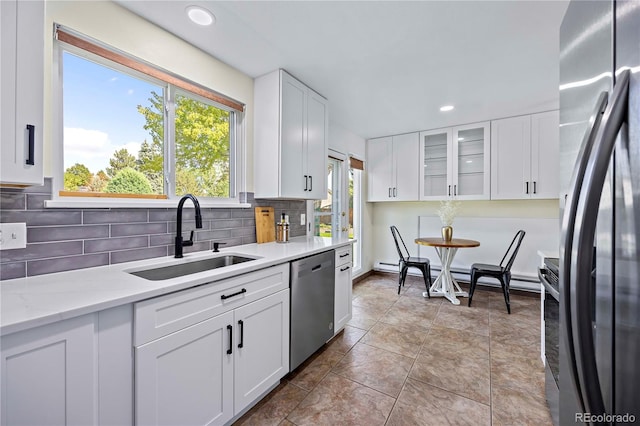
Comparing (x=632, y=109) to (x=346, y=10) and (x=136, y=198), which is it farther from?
(x=136, y=198)

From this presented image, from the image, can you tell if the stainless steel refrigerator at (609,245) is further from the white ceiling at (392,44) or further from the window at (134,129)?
the window at (134,129)

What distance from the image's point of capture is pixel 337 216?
14.0 feet

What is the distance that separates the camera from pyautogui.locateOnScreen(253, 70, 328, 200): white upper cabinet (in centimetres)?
246

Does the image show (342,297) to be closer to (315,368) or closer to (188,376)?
(315,368)

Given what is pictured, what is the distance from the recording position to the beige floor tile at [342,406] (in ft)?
5.38

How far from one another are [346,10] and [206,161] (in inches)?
60.2

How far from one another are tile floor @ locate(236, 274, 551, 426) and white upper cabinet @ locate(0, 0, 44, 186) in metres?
1.68

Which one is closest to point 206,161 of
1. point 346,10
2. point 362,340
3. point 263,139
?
point 263,139

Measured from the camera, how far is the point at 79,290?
1.14 m

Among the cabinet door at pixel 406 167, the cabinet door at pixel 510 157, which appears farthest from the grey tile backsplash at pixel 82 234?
the cabinet door at pixel 510 157

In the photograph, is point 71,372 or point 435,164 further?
point 435,164

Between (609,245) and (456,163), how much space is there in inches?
157

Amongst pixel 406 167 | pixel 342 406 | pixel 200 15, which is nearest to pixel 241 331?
pixel 342 406

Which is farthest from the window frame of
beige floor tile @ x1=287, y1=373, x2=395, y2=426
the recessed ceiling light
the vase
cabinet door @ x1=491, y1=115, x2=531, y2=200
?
cabinet door @ x1=491, y1=115, x2=531, y2=200
